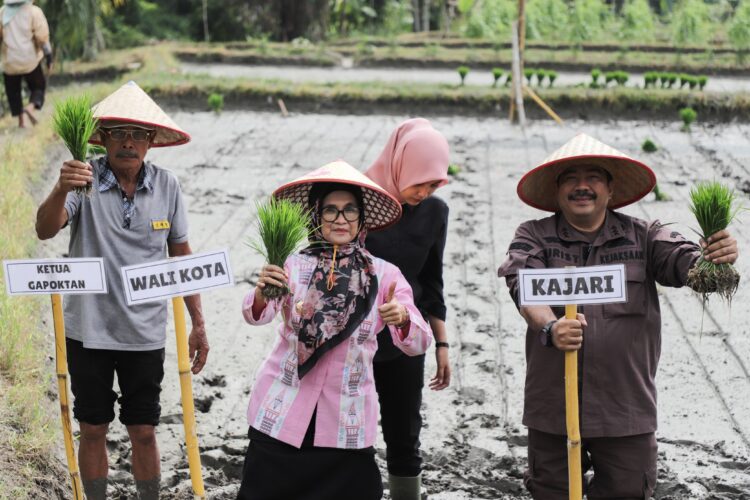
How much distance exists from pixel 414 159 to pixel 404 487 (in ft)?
3.96

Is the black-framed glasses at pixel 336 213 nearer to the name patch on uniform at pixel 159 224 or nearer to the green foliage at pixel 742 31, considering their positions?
the name patch on uniform at pixel 159 224

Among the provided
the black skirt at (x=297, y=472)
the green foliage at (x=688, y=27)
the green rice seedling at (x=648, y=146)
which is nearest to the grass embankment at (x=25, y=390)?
the black skirt at (x=297, y=472)

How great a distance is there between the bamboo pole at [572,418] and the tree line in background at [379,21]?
52.1 feet

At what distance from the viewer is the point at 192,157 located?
993cm

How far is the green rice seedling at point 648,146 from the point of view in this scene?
Result: 1020 centimetres

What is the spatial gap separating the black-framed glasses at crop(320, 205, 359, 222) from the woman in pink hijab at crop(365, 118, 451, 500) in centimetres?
37

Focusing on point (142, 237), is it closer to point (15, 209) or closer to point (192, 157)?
point (15, 209)

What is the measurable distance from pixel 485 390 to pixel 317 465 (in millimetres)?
2376

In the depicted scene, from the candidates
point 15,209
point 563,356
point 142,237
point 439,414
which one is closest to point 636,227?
point 563,356

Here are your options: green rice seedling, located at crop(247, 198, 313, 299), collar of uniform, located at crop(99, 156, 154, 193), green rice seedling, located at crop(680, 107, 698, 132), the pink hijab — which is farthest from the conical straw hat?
green rice seedling, located at crop(680, 107, 698, 132)

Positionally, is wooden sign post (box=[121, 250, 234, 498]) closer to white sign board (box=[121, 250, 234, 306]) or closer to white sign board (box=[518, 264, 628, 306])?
white sign board (box=[121, 250, 234, 306])

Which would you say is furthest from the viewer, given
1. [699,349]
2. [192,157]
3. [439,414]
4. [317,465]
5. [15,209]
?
[192,157]

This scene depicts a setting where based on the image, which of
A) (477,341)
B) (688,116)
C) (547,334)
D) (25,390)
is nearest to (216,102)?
(688,116)

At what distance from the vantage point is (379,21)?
92.0 feet
